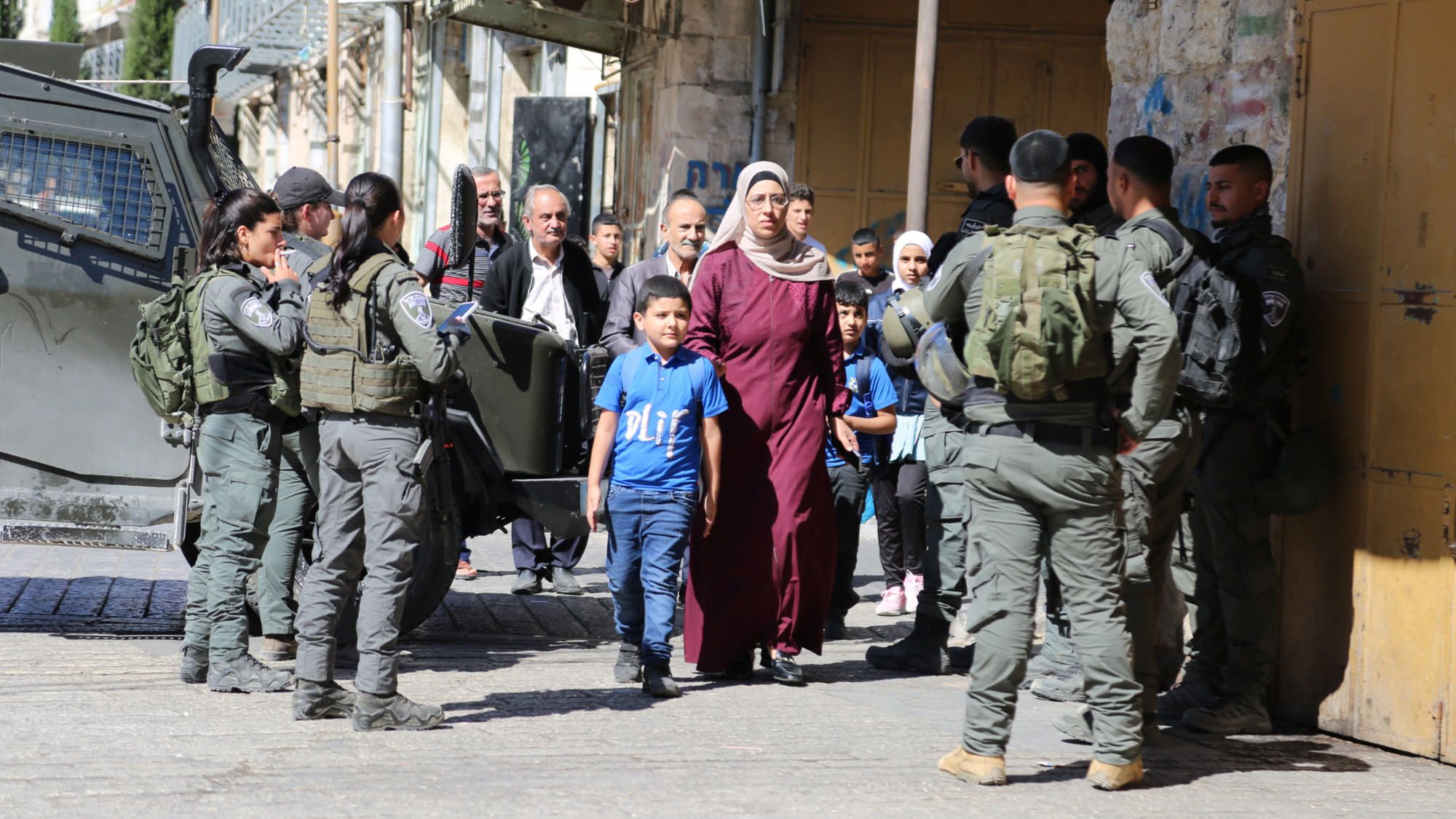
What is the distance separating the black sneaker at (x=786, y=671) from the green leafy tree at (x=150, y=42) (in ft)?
124

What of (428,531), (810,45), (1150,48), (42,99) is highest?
(810,45)

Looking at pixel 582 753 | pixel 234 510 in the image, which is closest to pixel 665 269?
pixel 234 510

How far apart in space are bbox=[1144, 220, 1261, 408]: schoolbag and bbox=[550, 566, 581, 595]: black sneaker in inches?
149

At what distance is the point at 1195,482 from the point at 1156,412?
1226 mm

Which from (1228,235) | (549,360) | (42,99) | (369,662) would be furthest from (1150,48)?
(42,99)

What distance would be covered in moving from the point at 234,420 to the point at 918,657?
2.89 meters

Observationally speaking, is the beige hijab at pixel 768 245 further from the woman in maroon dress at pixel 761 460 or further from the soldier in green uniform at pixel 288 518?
the soldier in green uniform at pixel 288 518

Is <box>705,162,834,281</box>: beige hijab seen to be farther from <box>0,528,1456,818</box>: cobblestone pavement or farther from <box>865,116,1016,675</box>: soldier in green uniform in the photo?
<box>0,528,1456,818</box>: cobblestone pavement

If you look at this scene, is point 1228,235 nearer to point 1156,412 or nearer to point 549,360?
point 1156,412

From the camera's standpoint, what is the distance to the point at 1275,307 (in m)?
5.12

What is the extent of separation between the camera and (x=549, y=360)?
6211 mm

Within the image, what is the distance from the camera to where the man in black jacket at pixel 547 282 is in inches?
298

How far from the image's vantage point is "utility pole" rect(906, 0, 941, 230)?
8.34 meters

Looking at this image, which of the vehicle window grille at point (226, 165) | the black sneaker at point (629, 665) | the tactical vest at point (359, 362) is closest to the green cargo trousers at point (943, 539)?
the black sneaker at point (629, 665)
